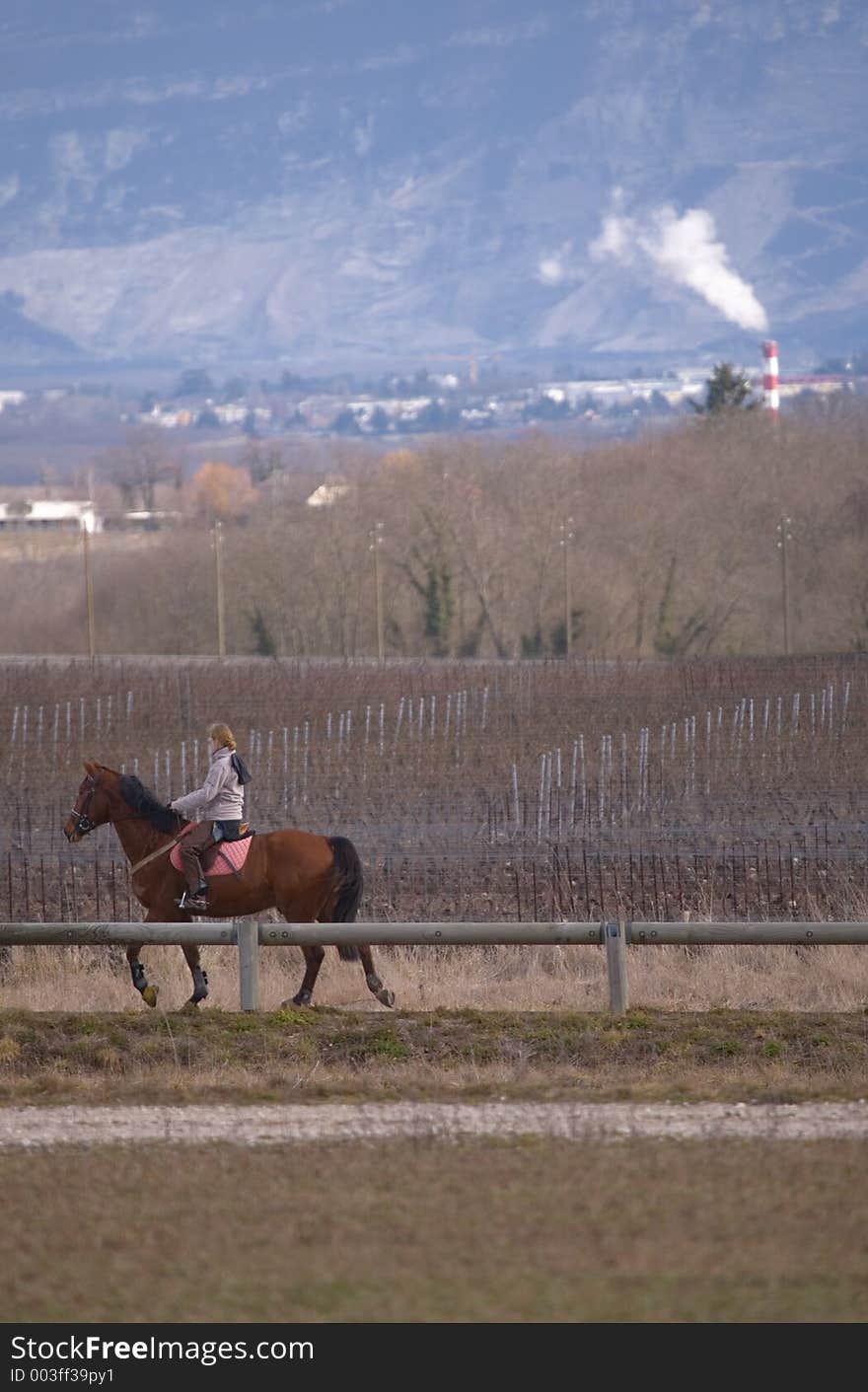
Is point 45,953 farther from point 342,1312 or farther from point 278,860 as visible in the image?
point 342,1312

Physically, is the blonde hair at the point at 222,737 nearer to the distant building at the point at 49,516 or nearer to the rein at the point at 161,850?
the rein at the point at 161,850

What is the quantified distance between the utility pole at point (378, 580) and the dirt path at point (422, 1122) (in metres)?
51.3

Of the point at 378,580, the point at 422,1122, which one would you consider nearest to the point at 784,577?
the point at 378,580

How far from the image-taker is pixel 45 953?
15664mm

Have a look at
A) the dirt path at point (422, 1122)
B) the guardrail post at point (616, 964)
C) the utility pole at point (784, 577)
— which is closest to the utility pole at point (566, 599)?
the utility pole at point (784, 577)

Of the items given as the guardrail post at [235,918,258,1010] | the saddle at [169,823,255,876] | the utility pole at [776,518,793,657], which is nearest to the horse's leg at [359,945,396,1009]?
the guardrail post at [235,918,258,1010]

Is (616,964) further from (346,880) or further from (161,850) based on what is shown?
(161,850)

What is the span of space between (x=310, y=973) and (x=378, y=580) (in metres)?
51.6

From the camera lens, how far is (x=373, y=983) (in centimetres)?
1280

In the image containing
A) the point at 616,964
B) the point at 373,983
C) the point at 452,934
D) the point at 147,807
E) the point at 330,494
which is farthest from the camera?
the point at 330,494

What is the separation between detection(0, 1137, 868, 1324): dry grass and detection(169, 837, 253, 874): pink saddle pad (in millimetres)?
4431

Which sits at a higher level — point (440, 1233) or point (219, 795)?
point (219, 795)
